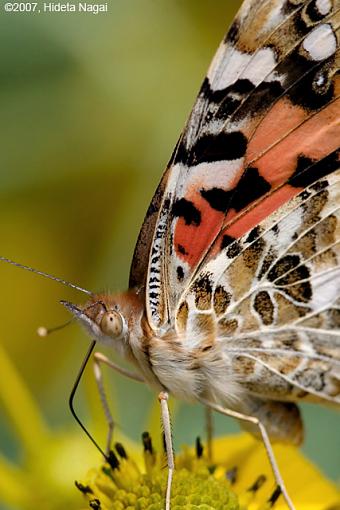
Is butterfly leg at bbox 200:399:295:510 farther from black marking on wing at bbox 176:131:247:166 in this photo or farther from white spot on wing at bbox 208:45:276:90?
white spot on wing at bbox 208:45:276:90

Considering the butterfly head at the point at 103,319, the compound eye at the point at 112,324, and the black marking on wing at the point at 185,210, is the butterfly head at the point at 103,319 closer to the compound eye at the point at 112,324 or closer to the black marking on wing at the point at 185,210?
the compound eye at the point at 112,324

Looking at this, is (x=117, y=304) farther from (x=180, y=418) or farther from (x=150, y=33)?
(x=150, y=33)

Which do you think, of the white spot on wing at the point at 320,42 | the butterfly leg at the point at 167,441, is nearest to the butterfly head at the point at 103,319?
the butterfly leg at the point at 167,441

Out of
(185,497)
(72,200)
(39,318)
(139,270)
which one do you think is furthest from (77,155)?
(185,497)

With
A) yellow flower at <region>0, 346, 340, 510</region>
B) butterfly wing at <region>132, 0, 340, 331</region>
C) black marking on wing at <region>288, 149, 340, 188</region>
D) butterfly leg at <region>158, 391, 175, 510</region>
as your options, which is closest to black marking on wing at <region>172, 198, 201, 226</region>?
butterfly wing at <region>132, 0, 340, 331</region>

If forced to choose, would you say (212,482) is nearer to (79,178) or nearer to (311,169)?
(311,169)

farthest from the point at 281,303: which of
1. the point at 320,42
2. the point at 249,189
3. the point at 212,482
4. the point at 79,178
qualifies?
the point at 79,178

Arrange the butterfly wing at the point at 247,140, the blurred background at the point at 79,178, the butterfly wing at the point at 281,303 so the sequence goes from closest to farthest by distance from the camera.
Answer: the butterfly wing at the point at 247,140
the butterfly wing at the point at 281,303
the blurred background at the point at 79,178
